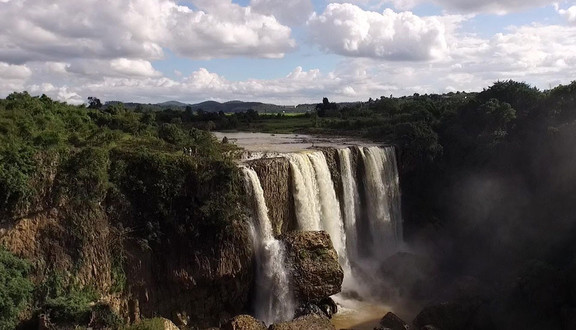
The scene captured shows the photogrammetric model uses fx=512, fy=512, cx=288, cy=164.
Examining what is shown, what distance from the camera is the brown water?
22.3 m

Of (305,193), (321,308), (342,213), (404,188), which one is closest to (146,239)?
(321,308)

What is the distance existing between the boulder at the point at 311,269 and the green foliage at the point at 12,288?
1004 centimetres

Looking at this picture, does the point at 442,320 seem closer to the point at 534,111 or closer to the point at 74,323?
the point at 74,323

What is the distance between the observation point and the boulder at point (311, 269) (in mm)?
21578

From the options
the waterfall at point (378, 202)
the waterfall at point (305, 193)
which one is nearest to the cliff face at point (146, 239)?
the waterfall at point (305, 193)

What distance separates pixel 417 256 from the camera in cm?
2803

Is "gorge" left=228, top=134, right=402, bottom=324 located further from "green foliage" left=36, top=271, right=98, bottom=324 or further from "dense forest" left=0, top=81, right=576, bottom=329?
"green foliage" left=36, top=271, right=98, bottom=324

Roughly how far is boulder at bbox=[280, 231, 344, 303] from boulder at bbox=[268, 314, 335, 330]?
1.46 meters

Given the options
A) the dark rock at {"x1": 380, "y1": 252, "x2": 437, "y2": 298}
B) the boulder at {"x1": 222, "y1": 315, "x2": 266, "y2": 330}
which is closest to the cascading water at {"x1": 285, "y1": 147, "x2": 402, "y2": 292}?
the dark rock at {"x1": 380, "y1": 252, "x2": 437, "y2": 298}

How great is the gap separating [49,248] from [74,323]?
8.86 feet

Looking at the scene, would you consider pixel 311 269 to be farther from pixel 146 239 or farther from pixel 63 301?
pixel 63 301

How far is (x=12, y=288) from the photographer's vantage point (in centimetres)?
1573

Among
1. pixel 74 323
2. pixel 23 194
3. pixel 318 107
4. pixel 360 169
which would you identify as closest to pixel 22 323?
pixel 74 323

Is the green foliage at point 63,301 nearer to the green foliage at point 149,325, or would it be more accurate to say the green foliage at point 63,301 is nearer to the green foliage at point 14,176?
the green foliage at point 149,325
